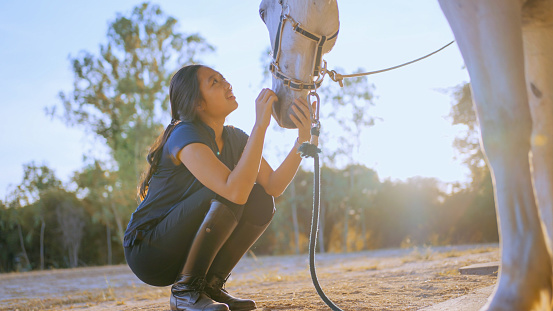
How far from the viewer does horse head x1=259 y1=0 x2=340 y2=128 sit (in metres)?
2.02

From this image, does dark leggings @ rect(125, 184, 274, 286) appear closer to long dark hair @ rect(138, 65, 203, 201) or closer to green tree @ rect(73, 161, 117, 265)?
long dark hair @ rect(138, 65, 203, 201)

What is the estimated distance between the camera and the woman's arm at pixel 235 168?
189cm

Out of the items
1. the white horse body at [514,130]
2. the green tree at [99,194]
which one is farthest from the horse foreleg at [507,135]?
the green tree at [99,194]

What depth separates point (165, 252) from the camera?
2061mm

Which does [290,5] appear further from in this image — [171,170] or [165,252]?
[165,252]

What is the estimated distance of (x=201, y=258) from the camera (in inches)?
78.7

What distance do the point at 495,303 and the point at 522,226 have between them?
0.20 metres

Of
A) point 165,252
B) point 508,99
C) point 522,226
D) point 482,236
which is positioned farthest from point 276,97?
point 482,236

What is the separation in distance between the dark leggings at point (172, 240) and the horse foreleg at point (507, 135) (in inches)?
44.2

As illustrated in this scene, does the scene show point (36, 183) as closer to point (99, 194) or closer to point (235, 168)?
point (99, 194)

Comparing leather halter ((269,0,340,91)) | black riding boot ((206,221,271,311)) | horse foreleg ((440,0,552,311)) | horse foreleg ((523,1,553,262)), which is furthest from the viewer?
black riding boot ((206,221,271,311))

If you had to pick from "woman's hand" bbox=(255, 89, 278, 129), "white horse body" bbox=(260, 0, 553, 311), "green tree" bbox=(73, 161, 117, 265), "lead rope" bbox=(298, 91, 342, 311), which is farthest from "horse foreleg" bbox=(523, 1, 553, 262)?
"green tree" bbox=(73, 161, 117, 265)

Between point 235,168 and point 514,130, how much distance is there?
1035 mm

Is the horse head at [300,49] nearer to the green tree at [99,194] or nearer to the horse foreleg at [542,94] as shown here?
the horse foreleg at [542,94]
